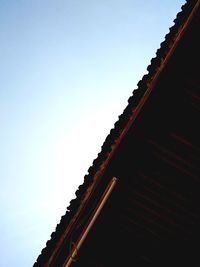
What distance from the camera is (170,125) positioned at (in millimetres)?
4996

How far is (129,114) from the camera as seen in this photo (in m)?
4.57

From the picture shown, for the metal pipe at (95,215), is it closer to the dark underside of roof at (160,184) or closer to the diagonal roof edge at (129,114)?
the dark underside of roof at (160,184)

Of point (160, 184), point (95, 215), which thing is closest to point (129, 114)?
point (160, 184)

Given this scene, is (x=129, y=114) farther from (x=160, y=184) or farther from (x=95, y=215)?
(x=95, y=215)

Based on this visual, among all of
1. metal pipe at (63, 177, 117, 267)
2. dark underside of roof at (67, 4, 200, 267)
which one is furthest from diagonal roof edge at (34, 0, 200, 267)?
metal pipe at (63, 177, 117, 267)

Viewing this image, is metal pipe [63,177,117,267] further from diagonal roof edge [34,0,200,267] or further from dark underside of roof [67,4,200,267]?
diagonal roof edge [34,0,200,267]

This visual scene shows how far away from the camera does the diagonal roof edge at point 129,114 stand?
4.50 meters

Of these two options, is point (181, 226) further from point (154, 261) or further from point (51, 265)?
point (51, 265)

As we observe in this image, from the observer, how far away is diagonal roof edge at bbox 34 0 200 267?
4.50 metres

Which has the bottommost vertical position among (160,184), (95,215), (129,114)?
(95,215)

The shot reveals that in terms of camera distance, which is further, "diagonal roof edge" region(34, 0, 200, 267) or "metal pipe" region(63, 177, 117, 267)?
"diagonal roof edge" region(34, 0, 200, 267)

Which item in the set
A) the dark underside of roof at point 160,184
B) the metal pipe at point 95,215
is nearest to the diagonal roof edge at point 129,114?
the dark underside of roof at point 160,184

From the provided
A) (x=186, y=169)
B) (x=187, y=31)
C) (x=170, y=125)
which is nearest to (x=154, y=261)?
(x=186, y=169)

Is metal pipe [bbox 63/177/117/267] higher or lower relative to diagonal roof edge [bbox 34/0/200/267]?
lower
